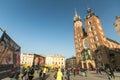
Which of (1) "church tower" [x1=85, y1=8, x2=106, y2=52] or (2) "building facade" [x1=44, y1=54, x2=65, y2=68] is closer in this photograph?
(1) "church tower" [x1=85, y1=8, x2=106, y2=52]

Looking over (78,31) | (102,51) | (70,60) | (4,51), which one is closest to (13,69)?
(4,51)

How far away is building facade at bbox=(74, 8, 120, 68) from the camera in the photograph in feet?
185

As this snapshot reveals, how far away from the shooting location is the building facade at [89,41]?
56500mm

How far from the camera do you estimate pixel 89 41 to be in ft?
199

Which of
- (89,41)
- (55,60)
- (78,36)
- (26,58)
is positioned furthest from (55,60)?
(89,41)

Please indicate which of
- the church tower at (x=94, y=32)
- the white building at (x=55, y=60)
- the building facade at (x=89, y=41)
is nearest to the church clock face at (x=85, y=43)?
the building facade at (x=89, y=41)

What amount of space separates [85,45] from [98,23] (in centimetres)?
1206

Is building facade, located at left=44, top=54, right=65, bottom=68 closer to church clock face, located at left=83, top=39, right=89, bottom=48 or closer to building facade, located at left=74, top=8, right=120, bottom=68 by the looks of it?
building facade, located at left=74, top=8, right=120, bottom=68

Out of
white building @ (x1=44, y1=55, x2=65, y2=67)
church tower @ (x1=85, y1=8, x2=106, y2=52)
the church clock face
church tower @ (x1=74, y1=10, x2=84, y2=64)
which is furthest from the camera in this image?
white building @ (x1=44, y1=55, x2=65, y2=67)

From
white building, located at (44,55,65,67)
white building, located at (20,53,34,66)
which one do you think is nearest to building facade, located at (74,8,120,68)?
white building, located at (44,55,65,67)

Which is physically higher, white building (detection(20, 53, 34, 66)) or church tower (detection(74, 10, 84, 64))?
church tower (detection(74, 10, 84, 64))

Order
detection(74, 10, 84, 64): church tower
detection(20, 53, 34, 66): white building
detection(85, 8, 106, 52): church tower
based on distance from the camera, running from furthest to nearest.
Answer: detection(20, 53, 34, 66): white building, detection(74, 10, 84, 64): church tower, detection(85, 8, 106, 52): church tower

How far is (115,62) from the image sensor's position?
5141 centimetres

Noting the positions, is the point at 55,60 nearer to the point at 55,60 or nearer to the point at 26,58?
the point at 55,60
